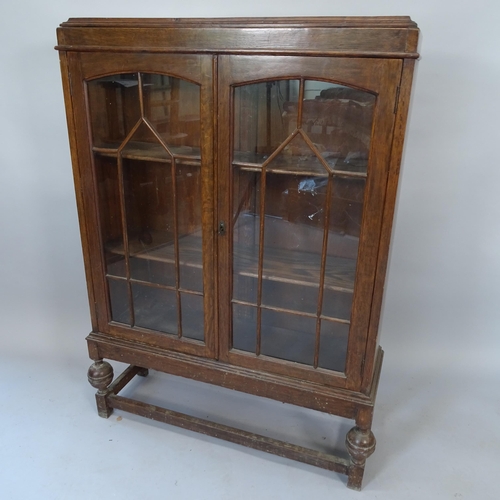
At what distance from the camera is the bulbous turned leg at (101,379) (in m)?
1.58

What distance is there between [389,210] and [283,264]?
0.34 m

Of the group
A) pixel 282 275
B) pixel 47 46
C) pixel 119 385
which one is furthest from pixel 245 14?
pixel 119 385

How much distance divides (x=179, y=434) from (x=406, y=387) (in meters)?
0.87

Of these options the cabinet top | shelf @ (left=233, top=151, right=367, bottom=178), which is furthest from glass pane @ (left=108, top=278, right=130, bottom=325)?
the cabinet top

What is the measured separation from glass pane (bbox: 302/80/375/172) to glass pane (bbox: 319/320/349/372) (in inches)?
17.1

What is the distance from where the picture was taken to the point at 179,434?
1.57 m

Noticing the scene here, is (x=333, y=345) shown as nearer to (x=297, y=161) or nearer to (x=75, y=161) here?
(x=297, y=161)

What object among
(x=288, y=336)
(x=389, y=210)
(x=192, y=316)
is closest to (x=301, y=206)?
(x=389, y=210)

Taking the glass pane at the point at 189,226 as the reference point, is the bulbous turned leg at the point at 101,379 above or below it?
below

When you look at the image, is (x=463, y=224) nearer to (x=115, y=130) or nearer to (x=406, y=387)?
(x=406, y=387)

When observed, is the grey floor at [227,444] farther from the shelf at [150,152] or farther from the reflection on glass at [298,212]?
the shelf at [150,152]

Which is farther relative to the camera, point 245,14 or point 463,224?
point 463,224

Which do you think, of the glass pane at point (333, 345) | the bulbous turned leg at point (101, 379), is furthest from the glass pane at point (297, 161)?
the bulbous turned leg at point (101, 379)

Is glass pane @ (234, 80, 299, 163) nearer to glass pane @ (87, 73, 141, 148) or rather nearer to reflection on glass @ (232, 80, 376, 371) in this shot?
reflection on glass @ (232, 80, 376, 371)
